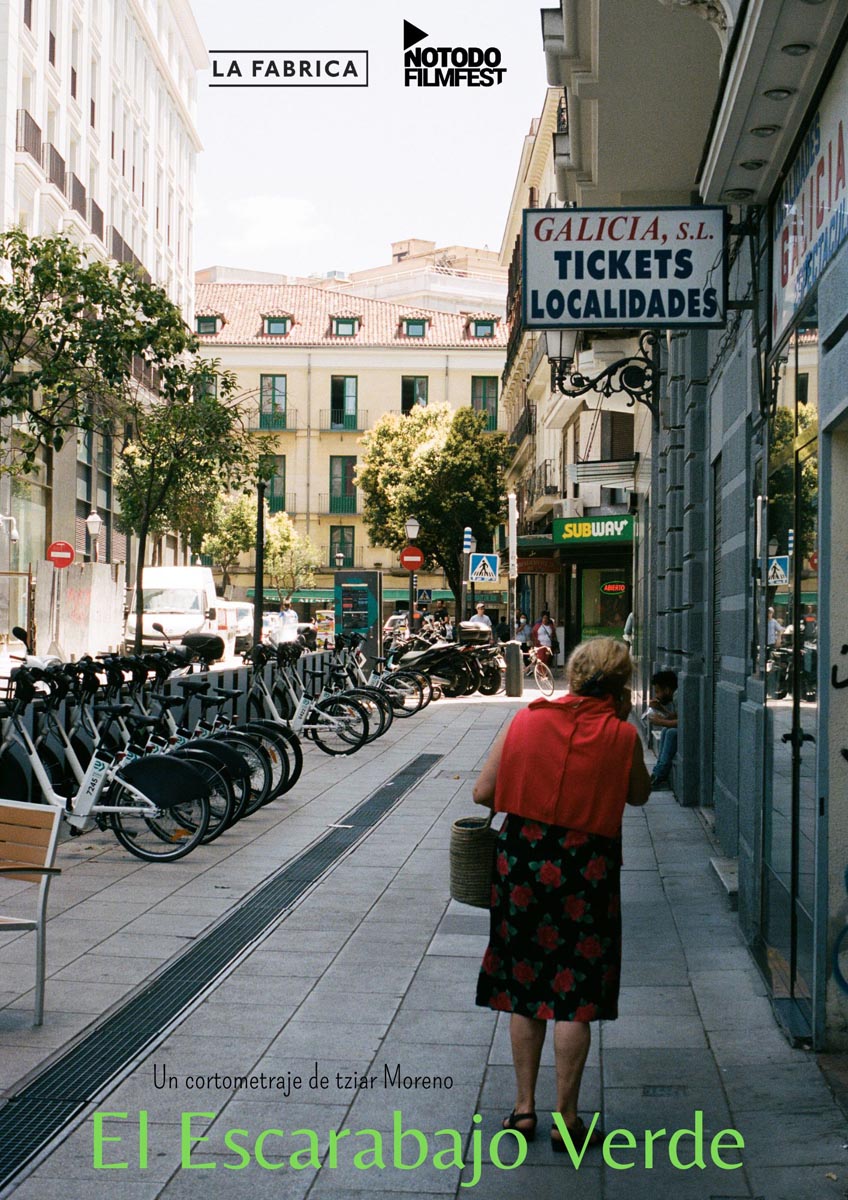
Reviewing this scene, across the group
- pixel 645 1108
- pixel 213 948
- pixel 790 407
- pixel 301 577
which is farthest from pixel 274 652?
pixel 301 577

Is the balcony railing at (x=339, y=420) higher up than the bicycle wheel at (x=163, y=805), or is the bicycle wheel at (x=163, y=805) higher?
the balcony railing at (x=339, y=420)

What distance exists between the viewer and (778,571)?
21.3 feet

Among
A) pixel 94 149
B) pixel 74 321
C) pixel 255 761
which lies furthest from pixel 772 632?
pixel 94 149

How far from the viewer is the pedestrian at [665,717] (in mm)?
12398

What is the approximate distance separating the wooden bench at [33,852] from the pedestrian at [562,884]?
2.04 metres

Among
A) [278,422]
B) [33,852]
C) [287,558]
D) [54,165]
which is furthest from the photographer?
[278,422]

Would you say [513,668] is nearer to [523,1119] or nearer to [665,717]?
[665,717]

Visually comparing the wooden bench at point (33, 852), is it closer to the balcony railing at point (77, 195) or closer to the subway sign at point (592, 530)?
→ the subway sign at point (592, 530)

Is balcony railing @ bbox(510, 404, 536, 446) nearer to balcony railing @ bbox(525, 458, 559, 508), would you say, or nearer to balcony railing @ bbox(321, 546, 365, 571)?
balcony railing @ bbox(525, 458, 559, 508)

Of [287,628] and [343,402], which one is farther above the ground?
[343,402]

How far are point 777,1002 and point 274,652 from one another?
9.77 m

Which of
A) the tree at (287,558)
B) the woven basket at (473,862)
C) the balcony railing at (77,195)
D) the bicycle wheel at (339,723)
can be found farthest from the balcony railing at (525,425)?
the woven basket at (473,862)

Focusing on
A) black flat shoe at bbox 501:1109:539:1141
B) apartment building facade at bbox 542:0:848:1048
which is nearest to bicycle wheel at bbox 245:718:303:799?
apartment building facade at bbox 542:0:848:1048

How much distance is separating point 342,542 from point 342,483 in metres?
2.80
